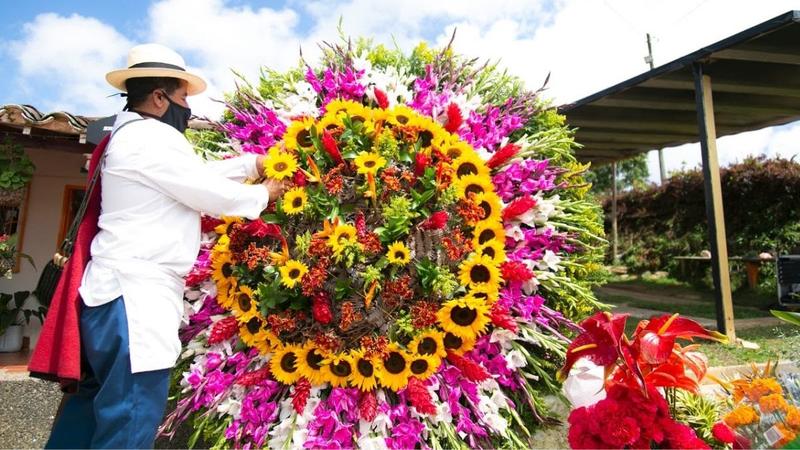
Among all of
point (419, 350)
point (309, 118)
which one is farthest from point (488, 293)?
point (309, 118)

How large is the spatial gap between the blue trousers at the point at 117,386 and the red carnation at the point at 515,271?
1549 mm

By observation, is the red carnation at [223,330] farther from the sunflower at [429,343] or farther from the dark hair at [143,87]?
the dark hair at [143,87]

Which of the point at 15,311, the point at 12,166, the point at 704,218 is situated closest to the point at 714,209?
the point at 704,218

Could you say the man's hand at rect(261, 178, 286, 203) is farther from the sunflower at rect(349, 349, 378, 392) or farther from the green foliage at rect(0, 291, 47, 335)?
the green foliage at rect(0, 291, 47, 335)

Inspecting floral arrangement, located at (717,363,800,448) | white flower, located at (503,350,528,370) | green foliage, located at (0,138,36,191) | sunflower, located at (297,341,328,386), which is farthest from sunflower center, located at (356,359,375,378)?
green foliage, located at (0,138,36,191)

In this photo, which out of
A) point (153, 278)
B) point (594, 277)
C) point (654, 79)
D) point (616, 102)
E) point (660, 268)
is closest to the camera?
point (153, 278)

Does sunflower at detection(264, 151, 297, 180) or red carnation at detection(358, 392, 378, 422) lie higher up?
sunflower at detection(264, 151, 297, 180)

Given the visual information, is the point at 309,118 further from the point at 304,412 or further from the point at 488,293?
the point at 304,412

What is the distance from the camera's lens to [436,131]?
2.67m

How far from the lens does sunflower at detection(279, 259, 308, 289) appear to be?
7.80ft

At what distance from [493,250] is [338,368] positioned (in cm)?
90

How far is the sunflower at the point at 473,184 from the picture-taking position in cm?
258

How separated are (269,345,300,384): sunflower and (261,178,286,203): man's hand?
701 mm

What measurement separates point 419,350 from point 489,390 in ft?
1.38
